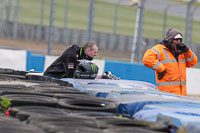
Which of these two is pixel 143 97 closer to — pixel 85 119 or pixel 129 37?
pixel 85 119

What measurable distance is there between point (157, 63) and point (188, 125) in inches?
153

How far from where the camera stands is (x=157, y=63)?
6.96 metres

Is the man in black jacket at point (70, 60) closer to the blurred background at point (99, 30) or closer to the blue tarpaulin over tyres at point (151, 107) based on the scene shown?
the blue tarpaulin over tyres at point (151, 107)

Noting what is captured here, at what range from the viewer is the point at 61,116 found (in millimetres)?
3312

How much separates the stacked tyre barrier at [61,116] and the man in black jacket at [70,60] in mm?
2397

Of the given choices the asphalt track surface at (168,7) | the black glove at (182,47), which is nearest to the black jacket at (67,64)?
the black glove at (182,47)

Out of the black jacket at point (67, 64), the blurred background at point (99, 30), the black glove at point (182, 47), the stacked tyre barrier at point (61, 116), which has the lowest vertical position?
the stacked tyre barrier at point (61, 116)

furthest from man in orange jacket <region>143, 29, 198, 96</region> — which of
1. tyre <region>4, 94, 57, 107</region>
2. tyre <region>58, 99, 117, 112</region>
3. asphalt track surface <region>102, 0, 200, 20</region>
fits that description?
asphalt track surface <region>102, 0, 200, 20</region>

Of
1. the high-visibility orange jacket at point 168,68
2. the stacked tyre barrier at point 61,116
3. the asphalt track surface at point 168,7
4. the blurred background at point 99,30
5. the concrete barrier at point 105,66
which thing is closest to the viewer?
the stacked tyre barrier at point 61,116

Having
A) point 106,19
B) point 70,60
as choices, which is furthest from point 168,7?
point 106,19

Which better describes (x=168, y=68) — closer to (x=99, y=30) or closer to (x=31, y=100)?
(x=31, y=100)

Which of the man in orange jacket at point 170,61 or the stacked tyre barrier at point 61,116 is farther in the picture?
the man in orange jacket at point 170,61

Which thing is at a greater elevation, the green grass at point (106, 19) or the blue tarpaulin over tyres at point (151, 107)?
the green grass at point (106, 19)

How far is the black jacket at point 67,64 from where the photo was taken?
22.9ft
